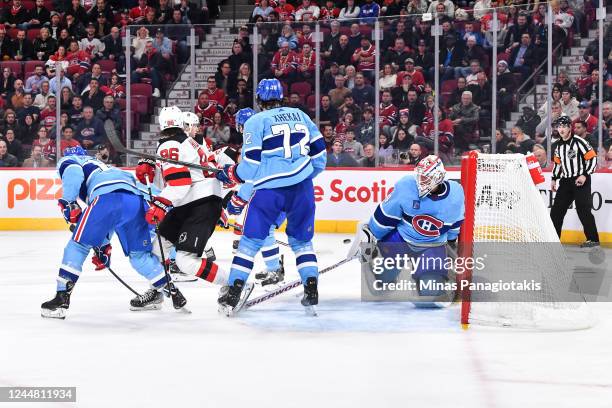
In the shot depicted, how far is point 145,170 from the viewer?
252 inches

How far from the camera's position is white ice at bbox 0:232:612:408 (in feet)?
12.7

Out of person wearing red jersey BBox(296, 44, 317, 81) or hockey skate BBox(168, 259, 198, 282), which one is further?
person wearing red jersey BBox(296, 44, 317, 81)

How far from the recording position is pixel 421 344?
4.90 meters

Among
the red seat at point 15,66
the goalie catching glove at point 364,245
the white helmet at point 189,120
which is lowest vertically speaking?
the goalie catching glove at point 364,245

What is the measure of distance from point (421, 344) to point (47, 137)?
7.31 m

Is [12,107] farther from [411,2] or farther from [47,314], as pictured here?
[47,314]

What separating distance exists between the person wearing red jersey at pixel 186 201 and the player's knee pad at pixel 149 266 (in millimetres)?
112

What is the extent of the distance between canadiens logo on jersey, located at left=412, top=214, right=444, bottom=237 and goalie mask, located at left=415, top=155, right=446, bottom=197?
0.14m

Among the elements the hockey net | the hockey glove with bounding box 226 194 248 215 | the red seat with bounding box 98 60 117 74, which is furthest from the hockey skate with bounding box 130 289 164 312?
the red seat with bounding box 98 60 117 74

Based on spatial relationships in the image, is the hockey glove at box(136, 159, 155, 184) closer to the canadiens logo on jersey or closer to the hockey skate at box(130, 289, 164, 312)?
the hockey skate at box(130, 289, 164, 312)

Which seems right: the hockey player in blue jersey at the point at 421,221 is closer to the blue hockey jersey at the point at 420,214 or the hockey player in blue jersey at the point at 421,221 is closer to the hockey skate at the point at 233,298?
the blue hockey jersey at the point at 420,214

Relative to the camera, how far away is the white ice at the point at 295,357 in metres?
3.88

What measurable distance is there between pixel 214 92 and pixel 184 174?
5498mm

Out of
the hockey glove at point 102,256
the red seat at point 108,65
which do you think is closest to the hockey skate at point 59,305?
the hockey glove at point 102,256
